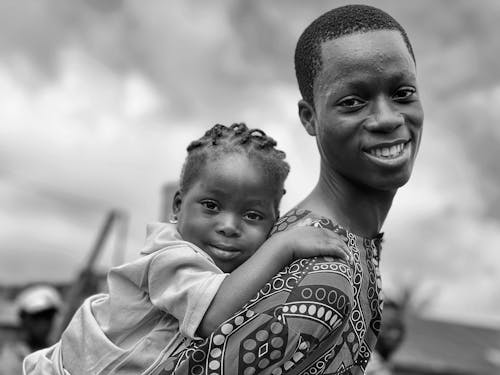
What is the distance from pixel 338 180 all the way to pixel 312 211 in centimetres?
13

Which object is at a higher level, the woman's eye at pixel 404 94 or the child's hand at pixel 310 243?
the woman's eye at pixel 404 94

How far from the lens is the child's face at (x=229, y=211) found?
2.66m

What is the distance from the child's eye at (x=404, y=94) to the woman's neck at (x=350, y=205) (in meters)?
0.31

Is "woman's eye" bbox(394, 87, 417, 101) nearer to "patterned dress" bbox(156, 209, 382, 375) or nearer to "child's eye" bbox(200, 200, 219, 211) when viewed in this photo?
"patterned dress" bbox(156, 209, 382, 375)

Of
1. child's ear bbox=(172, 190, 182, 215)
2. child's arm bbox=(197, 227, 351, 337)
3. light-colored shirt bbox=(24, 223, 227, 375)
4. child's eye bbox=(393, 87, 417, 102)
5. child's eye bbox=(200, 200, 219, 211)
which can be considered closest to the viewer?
child's arm bbox=(197, 227, 351, 337)

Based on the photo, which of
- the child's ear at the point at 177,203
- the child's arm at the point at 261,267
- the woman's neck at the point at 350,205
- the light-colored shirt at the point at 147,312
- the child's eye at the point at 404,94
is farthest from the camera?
the child's ear at the point at 177,203

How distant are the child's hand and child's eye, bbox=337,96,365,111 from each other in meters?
0.38

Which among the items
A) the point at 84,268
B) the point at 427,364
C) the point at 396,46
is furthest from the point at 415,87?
the point at 427,364

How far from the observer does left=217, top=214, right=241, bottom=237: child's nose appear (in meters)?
2.64

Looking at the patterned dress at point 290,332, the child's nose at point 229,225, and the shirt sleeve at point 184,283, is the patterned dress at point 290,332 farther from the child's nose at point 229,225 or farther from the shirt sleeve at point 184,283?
the child's nose at point 229,225

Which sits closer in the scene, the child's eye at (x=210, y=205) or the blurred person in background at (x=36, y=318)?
the child's eye at (x=210, y=205)

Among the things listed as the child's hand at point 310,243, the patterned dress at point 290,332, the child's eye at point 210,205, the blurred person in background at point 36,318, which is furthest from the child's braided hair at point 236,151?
the blurred person in background at point 36,318

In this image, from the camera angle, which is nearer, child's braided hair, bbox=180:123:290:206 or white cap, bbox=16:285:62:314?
child's braided hair, bbox=180:123:290:206

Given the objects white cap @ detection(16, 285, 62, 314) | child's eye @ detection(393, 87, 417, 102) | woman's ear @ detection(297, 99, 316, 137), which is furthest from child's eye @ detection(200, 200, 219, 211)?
white cap @ detection(16, 285, 62, 314)
